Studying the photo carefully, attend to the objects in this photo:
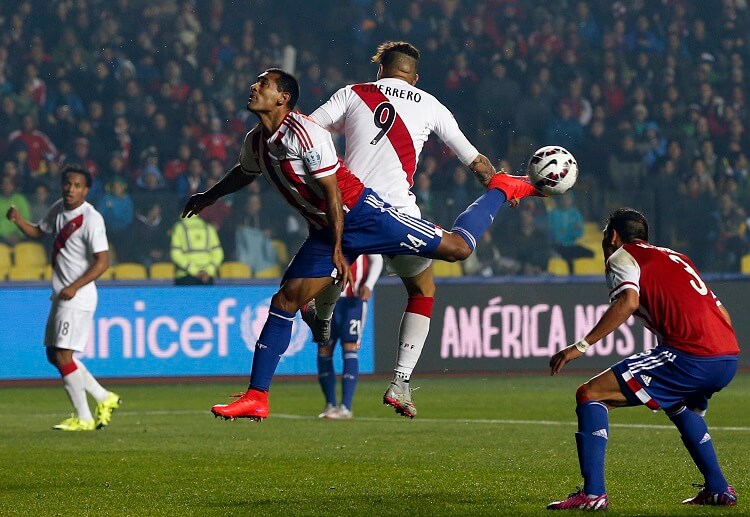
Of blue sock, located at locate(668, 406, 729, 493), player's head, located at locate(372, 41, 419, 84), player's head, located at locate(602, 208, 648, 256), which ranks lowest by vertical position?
blue sock, located at locate(668, 406, 729, 493)

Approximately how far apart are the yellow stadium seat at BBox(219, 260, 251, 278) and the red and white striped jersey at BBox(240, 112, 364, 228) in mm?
10045

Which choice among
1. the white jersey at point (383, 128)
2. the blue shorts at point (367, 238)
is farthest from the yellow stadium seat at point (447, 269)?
the blue shorts at point (367, 238)

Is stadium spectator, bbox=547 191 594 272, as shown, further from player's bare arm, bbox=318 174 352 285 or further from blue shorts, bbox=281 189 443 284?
player's bare arm, bbox=318 174 352 285

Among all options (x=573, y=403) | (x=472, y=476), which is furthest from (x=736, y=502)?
(x=573, y=403)

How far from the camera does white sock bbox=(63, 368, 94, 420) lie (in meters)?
12.7

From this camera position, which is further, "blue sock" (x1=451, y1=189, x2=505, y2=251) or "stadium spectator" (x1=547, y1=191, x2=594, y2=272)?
"stadium spectator" (x1=547, y1=191, x2=594, y2=272)

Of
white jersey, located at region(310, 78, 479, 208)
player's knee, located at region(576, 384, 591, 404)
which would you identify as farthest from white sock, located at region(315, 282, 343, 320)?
player's knee, located at region(576, 384, 591, 404)

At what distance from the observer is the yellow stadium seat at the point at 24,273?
17359 millimetres

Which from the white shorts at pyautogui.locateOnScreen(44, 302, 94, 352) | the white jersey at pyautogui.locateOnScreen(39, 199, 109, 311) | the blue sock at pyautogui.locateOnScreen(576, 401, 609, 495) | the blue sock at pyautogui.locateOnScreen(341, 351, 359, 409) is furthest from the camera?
the blue sock at pyautogui.locateOnScreen(341, 351, 359, 409)

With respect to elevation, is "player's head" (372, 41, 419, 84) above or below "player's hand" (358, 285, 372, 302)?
above

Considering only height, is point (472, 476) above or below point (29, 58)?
below

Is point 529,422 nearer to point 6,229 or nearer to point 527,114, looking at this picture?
point 6,229

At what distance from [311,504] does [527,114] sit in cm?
1490

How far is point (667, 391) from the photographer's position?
7223mm
